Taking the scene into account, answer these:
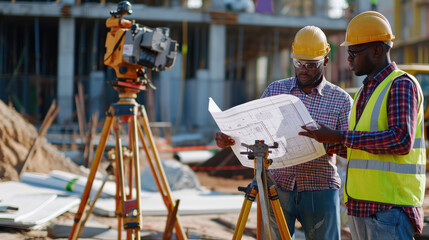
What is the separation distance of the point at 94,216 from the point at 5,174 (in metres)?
1.88

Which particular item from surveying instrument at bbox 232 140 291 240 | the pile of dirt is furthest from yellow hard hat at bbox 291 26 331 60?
the pile of dirt

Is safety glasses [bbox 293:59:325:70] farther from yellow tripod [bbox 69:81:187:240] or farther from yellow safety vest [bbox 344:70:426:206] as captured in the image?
yellow tripod [bbox 69:81:187:240]

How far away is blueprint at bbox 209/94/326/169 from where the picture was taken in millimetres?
2115

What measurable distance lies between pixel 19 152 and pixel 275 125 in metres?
5.89

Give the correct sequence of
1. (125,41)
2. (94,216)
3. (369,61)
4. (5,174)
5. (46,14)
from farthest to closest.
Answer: (46,14)
(5,174)
(94,216)
(125,41)
(369,61)

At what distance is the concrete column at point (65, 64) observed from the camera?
1577cm

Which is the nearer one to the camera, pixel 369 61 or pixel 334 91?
pixel 369 61

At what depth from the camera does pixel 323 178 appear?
2570 mm

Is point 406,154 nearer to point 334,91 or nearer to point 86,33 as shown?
point 334,91

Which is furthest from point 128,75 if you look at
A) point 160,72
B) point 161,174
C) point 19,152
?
point 160,72

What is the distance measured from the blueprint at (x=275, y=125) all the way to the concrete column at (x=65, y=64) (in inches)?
561

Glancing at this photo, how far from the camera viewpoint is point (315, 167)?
257cm

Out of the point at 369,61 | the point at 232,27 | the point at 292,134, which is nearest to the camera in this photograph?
the point at 369,61

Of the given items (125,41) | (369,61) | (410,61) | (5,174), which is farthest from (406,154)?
(410,61)
